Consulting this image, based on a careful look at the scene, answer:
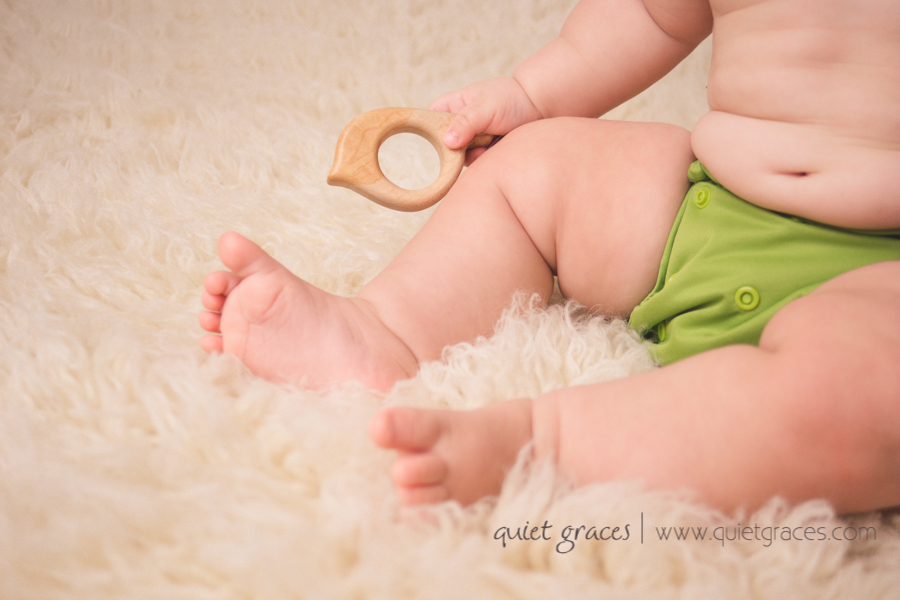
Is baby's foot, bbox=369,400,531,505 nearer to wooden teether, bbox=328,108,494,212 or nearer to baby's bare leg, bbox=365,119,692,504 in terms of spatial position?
baby's bare leg, bbox=365,119,692,504

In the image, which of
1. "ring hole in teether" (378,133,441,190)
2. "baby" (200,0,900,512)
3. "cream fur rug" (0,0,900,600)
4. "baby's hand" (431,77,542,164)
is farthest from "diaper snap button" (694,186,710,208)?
"ring hole in teether" (378,133,441,190)

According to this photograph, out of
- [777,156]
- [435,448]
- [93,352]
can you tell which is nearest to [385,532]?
[435,448]

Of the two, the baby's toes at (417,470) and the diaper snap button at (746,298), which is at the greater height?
the baby's toes at (417,470)

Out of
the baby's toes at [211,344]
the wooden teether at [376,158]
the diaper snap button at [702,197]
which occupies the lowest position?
the baby's toes at [211,344]

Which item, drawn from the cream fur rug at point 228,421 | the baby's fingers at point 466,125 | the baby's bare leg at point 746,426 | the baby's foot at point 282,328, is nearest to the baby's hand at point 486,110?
the baby's fingers at point 466,125

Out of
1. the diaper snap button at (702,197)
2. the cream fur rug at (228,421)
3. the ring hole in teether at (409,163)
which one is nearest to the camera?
the cream fur rug at (228,421)

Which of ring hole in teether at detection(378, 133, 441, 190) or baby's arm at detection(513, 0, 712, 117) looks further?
ring hole in teether at detection(378, 133, 441, 190)

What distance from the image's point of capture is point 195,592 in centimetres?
35

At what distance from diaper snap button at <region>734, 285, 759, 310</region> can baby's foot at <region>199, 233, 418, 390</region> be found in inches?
12.1

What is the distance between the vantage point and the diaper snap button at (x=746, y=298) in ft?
1.87

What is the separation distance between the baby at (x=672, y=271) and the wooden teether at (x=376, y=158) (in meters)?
0.02

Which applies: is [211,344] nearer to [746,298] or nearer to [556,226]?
[556,226]

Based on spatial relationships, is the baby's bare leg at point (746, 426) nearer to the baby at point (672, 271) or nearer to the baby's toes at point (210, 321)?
the baby at point (672, 271)

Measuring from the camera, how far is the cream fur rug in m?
0.37
